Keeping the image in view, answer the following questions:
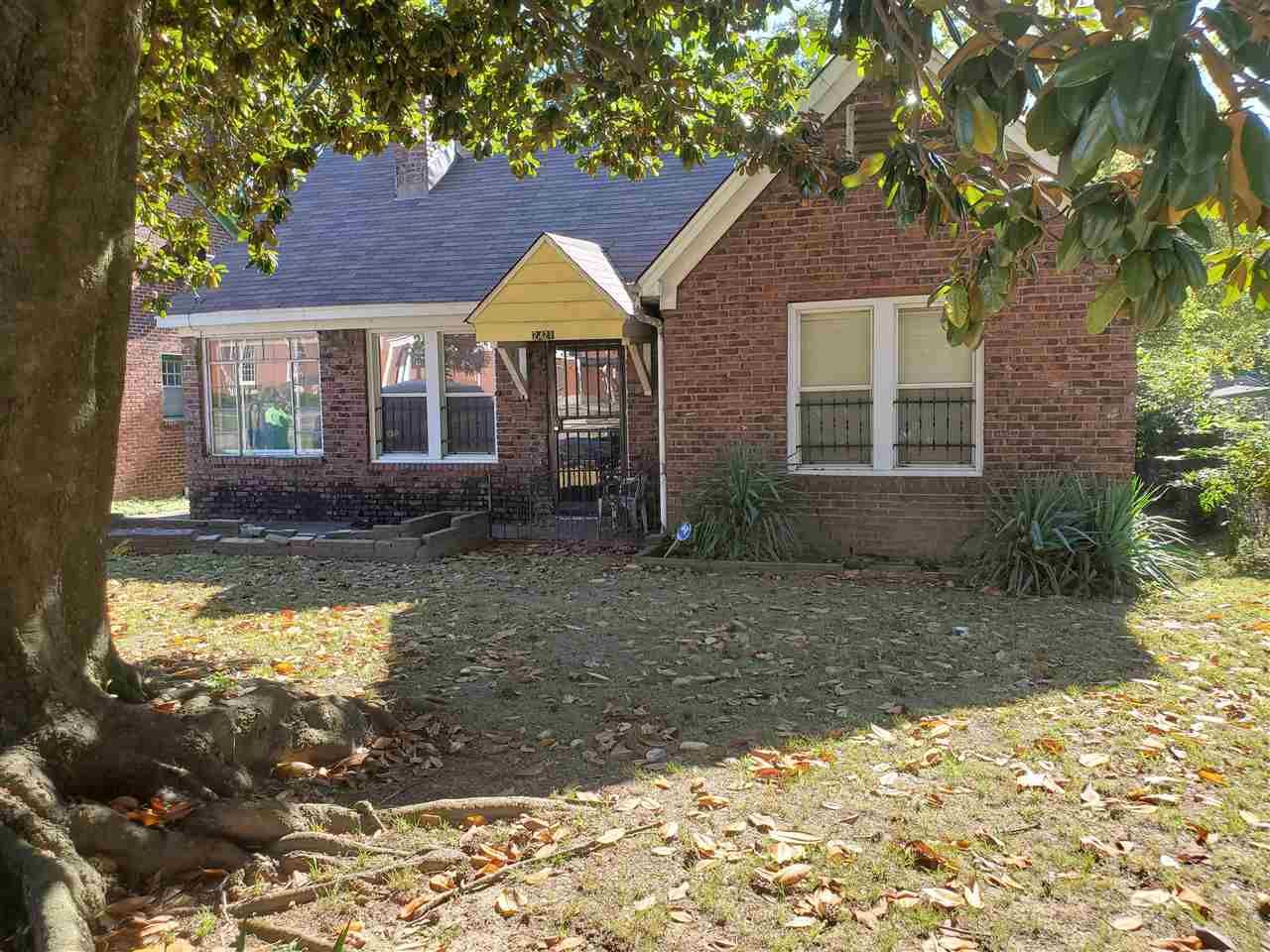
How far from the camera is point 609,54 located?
6.99 meters

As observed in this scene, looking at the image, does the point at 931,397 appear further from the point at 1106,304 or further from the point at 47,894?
the point at 47,894

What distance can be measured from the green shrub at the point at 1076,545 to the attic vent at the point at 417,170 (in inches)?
461

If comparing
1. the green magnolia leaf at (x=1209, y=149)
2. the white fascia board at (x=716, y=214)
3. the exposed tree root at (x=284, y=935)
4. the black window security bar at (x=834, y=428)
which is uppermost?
the white fascia board at (x=716, y=214)

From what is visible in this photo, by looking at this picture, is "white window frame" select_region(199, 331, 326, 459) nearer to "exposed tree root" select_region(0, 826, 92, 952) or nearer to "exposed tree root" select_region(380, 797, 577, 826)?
"exposed tree root" select_region(380, 797, 577, 826)

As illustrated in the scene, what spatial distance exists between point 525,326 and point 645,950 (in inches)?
353

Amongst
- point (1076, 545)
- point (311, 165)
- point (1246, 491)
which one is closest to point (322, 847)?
point (311, 165)

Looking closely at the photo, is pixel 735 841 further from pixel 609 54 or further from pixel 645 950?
pixel 609 54

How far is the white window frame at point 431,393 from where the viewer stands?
13.9 meters

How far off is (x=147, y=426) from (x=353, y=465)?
769 centimetres

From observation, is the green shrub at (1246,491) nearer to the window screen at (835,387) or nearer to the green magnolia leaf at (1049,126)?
the window screen at (835,387)

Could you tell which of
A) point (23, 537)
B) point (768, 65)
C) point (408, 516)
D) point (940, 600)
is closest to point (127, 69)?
point (23, 537)

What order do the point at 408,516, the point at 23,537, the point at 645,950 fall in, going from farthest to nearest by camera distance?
1. the point at 408,516
2. the point at 23,537
3. the point at 645,950

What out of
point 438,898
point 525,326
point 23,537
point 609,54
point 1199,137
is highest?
point 609,54

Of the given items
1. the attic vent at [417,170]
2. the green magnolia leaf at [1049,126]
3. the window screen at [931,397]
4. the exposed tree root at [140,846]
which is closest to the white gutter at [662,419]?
the window screen at [931,397]
